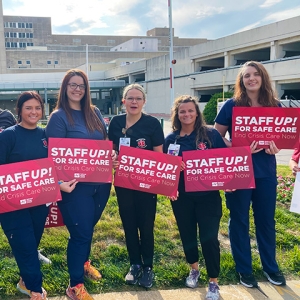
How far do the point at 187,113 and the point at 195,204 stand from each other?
3.22 feet

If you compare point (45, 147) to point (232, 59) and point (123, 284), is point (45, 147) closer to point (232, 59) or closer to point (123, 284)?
point (123, 284)

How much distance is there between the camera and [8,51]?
7888 cm

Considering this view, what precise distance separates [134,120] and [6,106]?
55.8 metres

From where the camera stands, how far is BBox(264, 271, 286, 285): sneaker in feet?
11.5

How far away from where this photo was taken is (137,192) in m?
3.52

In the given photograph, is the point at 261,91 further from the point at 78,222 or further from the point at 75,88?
the point at 78,222

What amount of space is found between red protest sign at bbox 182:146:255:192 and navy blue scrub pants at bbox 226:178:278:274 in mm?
179

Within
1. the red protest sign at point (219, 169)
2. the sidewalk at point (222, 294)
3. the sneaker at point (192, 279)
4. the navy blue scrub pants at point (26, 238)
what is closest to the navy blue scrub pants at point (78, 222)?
the navy blue scrub pants at point (26, 238)

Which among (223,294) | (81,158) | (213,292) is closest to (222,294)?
(223,294)

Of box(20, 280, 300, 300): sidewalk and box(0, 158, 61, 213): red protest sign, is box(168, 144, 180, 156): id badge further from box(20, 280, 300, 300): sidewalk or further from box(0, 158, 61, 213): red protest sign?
box(20, 280, 300, 300): sidewalk

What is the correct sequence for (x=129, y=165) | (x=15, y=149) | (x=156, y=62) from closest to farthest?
(x=15, y=149), (x=129, y=165), (x=156, y=62)

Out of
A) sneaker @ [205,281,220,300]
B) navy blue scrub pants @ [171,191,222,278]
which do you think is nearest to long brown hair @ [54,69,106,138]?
navy blue scrub pants @ [171,191,222,278]

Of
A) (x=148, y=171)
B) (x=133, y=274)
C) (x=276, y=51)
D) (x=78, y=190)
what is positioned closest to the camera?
(x=78, y=190)

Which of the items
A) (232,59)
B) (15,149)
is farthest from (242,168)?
(232,59)
